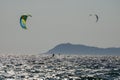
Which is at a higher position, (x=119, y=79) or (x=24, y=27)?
(x=24, y=27)

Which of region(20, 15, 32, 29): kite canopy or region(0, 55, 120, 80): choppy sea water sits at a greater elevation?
region(20, 15, 32, 29): kite canopy

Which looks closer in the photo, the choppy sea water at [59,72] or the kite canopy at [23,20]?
the kite canopy at [23,20]

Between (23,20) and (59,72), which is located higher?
(23,20)

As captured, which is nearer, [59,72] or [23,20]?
[23,20]

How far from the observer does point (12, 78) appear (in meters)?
53.2

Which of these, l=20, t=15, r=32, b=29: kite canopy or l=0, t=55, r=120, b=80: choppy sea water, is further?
l=0, t=55, r=120, b=80: choppy sea water

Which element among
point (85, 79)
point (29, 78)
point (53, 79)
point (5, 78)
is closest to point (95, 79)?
point (85, 79)

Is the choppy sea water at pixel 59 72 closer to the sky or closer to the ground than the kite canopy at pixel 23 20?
closer to the ground

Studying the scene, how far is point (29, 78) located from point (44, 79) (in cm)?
244

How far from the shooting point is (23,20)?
2109 inches

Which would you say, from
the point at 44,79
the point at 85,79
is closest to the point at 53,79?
the point at 44,79

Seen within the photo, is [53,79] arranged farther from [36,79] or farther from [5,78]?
[5,78]

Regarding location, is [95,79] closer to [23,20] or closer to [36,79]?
[36,79]

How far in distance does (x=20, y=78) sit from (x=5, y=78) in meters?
2.15
